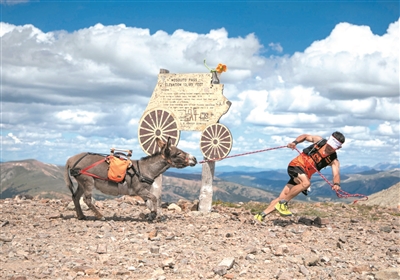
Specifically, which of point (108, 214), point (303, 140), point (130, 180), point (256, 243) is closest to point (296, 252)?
point (256, 243)

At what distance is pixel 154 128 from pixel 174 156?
10.1 feet

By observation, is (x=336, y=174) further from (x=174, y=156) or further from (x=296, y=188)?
(x=174, y=156)

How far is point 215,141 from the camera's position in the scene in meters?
16.7

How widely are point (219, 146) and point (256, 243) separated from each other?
18.9ft

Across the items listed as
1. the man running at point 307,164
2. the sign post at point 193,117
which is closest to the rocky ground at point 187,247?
the man running at point 307,164

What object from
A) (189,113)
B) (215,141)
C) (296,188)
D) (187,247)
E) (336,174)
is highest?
(189,113)

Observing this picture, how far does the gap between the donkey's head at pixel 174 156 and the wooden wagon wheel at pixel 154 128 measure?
267 cm

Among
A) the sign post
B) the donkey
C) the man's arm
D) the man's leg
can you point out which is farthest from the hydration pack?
the man's arm

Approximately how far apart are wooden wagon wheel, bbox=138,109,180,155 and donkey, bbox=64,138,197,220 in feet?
8.74

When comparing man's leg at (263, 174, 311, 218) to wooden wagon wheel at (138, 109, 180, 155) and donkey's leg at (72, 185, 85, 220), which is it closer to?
wooden wagon wheel at (138, 109, 180, 155)

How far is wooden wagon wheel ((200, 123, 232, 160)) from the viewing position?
16641 millimetres

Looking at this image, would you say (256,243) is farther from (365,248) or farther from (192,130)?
(192,130)

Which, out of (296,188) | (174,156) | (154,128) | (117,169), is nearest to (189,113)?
(154,128)

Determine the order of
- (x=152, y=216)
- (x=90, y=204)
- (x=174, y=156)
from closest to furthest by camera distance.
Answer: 1. (x=152, y=216)
2. (x=90, y=204)
3. (x=174, y=156)
